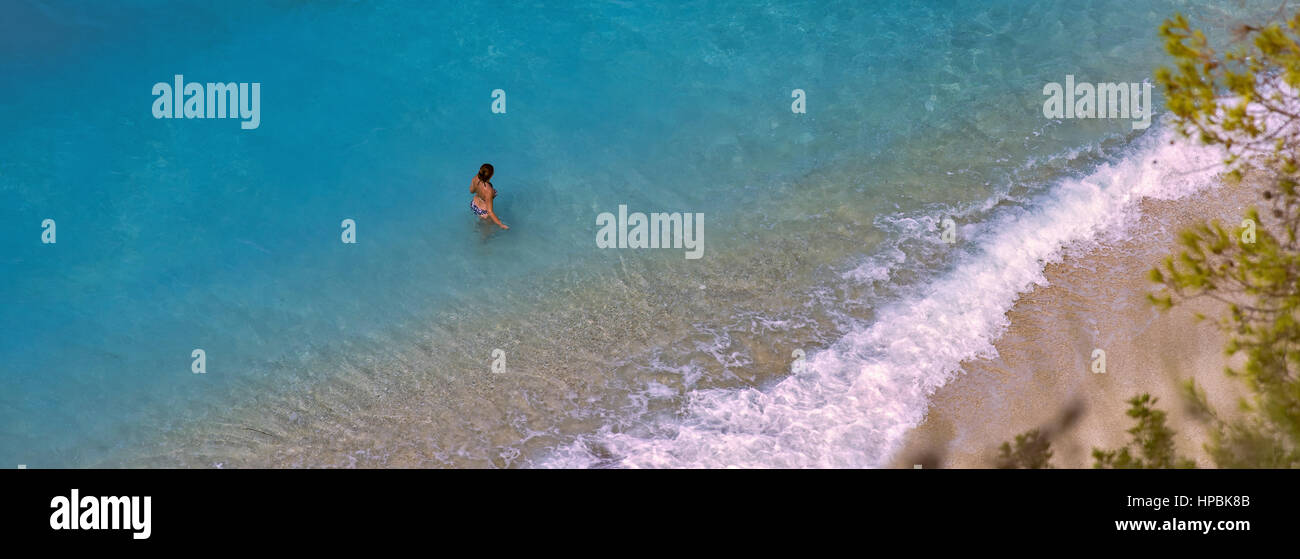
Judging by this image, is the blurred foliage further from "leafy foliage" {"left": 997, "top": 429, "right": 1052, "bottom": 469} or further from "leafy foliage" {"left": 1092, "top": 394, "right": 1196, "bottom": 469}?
"leafy foliage" {"left": 997, "top": 429, "right": 1052, "bottom": 469}

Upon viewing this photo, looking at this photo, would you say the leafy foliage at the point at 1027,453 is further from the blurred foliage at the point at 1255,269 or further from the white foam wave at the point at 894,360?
the blurred foliage at the point at 1255,269

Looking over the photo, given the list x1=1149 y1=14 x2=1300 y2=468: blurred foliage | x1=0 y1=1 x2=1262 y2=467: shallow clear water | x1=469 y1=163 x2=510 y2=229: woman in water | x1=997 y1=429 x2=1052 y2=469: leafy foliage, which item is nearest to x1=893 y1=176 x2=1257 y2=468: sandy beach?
x1=997 y1=429 x2=1052 y2=469: leafy foliage

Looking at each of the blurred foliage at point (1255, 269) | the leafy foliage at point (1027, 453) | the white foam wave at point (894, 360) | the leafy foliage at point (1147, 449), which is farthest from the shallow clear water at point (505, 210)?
the blurred foliage at point (1255, 269)

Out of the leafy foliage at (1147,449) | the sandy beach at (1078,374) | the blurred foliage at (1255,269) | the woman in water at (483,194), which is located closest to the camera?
the blurred foliage at (1255,269)

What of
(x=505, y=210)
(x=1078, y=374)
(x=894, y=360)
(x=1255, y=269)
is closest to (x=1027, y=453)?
(x=1078, y=374)

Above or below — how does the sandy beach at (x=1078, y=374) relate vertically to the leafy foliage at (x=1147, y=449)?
above

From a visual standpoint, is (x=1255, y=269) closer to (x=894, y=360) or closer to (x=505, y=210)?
(x=894, y=360)

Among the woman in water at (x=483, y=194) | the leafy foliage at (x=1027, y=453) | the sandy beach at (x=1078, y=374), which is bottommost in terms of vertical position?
the leafy foliage at (x=1027, y=453)
